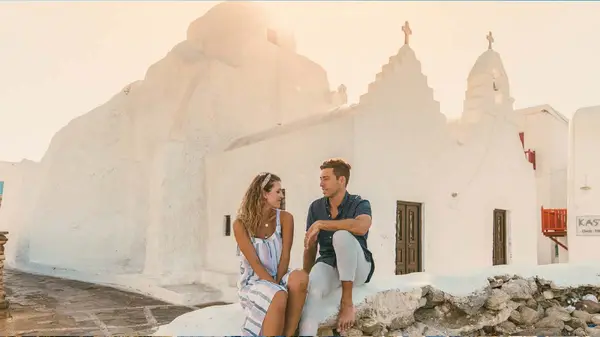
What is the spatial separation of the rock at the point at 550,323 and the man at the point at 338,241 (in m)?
2.18

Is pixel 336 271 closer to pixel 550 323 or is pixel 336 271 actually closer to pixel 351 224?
pixel 351 224

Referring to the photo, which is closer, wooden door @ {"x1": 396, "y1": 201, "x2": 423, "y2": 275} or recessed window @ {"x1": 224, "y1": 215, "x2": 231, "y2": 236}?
wooden door @ {"x1": 396, "y1": 201, "x2": 423, "y2": 275}

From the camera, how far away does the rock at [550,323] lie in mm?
5223

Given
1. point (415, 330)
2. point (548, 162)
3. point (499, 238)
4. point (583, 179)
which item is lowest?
point (415, 330)

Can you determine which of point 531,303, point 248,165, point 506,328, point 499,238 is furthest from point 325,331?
point 499,238

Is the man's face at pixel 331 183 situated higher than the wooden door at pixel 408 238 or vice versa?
the man's face at pixel 331 183

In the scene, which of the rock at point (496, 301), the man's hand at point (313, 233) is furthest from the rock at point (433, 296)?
the man's hand at point (313, 233)

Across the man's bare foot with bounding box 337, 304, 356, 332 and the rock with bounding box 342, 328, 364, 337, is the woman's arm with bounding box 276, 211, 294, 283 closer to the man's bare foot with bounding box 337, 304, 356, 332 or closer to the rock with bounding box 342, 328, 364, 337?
the man's bare foot with bounding box 337, 304, 356, 332

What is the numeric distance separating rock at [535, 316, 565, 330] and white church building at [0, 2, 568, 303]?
281 centimetres

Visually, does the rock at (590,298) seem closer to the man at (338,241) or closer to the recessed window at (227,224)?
the man at (338,241)

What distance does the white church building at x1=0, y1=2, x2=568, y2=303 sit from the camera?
897cm

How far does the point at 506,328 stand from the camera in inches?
198

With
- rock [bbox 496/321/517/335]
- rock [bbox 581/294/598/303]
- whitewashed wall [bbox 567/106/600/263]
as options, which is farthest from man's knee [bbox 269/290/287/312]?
whitewashed wall [bbox 567/106/600/263]

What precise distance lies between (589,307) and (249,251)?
4.11m
